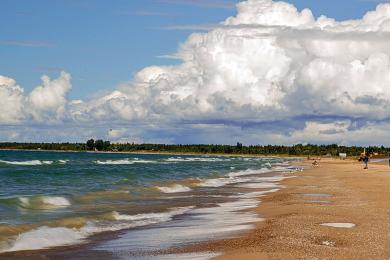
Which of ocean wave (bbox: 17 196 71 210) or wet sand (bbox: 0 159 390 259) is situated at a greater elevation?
wet sand (bbox: 0 159 390 259)

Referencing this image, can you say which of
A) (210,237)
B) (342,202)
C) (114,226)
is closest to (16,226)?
(114,226)

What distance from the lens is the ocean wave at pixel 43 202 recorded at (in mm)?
26781

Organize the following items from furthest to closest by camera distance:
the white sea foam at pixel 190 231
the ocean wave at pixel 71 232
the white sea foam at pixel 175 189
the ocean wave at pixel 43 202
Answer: the white sea foam at pixel 175 189, the ocean wave at pixel 43 202, the ocean wave at pixel 71 232, the white sea foam at pixel 190 231

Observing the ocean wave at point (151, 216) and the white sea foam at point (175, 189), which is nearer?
the ocean wave at point (151, 216)

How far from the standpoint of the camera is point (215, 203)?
95.1 feet

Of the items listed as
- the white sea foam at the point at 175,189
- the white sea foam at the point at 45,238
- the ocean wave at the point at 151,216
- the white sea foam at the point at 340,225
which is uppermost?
the white sea foam at the point at 340,225

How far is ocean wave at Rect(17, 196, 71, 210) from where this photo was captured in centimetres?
2678

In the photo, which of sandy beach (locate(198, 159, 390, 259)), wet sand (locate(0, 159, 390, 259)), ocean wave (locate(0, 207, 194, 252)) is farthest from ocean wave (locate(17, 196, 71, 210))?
wet sand (locate(0, 159, 390, 259))

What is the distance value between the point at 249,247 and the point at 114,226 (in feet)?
23.6

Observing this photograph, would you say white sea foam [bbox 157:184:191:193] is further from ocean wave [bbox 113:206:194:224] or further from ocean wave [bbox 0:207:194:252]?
ocean wave [bbox 0:207:194:252]

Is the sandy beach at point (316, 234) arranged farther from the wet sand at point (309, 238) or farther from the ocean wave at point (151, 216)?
the ocean wave at point (151, 216)

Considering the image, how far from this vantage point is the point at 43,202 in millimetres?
28266

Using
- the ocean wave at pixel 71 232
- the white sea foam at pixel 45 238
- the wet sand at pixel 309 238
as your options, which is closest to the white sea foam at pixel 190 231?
the wet sand at pixel 309 238

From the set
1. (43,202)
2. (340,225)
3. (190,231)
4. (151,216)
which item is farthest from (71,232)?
(43,202)
